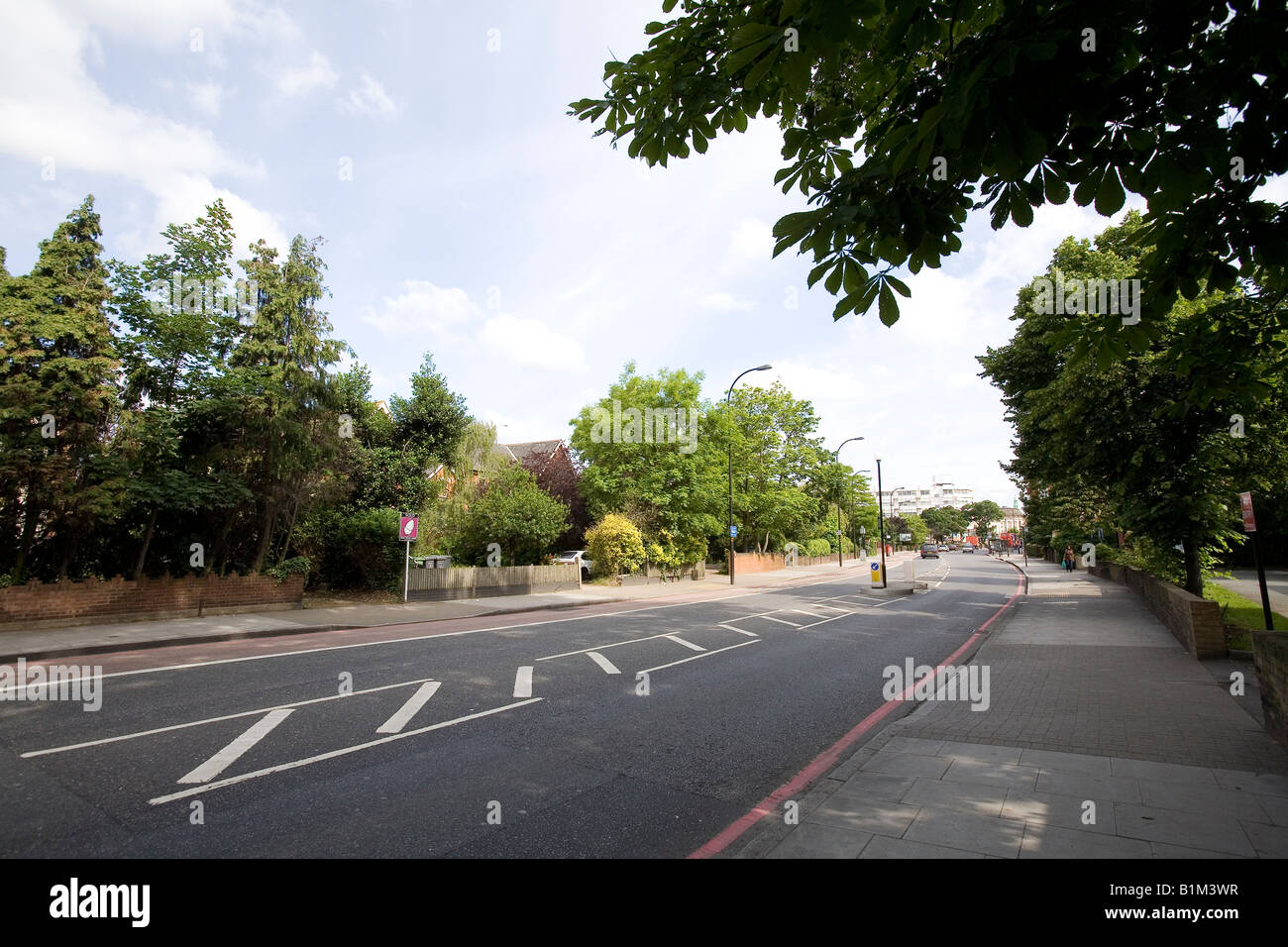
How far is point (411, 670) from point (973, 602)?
19.8 meters

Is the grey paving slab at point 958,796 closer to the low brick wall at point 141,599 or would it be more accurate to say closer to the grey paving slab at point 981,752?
the grey paving slab at point 981,752

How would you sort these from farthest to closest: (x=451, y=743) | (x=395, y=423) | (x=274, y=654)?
(x=395, y=423)
(x=274, y=654)
(x=451, y=743)

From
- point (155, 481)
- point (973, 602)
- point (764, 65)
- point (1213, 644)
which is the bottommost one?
point (973, 602)

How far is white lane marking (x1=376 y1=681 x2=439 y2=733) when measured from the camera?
6.18m

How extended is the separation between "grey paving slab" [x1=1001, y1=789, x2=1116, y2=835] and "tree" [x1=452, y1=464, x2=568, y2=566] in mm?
20250

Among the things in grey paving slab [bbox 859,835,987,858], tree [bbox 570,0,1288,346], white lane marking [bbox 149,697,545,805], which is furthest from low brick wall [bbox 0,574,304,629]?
grey paving slab [bbox 859,835,987,858]

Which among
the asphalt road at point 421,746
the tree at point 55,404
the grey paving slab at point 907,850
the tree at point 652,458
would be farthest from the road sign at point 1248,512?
the tree at point 652,458

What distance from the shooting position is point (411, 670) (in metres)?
9.02

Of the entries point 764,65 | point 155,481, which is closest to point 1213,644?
point 764,65

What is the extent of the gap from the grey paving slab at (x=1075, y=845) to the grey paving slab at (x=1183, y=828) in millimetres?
169

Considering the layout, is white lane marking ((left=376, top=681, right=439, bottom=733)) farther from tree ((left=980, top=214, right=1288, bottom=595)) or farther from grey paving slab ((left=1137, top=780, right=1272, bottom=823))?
tree ((left=980, top=214, right=1288, bottom=595))
